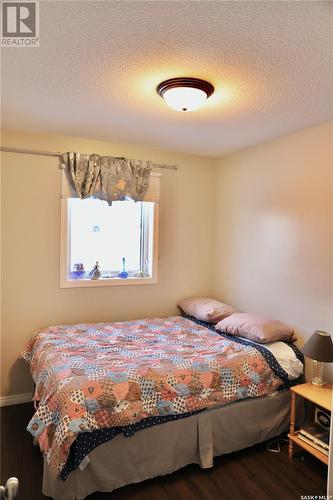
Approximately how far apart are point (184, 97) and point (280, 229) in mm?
1579

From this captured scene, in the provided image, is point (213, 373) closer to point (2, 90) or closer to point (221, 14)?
point (221, 14)

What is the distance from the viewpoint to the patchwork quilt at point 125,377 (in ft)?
6.32

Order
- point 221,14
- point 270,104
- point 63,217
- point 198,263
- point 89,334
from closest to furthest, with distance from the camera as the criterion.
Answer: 1. point 221,14
2. point 270,104
3. point 89,334
4. point 63,217
5. point 198,263

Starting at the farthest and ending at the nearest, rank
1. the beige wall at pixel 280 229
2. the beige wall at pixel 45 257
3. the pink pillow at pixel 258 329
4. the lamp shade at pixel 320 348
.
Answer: the beige wall at pixel 45 257, the pink pillow at pixel 258 329, the beige wall at pixel 280 229, the lamp shade at pixel 320 348

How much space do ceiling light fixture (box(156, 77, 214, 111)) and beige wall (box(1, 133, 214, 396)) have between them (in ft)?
4.88

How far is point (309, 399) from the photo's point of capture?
2318mm

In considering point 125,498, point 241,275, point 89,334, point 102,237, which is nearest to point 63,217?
point 102,237

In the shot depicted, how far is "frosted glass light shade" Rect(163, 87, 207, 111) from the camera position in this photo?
2004 millimetres

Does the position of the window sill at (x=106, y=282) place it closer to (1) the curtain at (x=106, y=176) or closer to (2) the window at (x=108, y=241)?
(2) the window at (x=108, y=241)

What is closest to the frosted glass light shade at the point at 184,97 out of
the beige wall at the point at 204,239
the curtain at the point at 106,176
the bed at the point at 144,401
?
the beige wall at the point at 204,239

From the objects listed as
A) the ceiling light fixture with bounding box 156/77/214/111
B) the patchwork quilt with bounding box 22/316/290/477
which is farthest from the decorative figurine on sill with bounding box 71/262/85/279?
the ceiling light fixture with bounding box 156/77/214/111

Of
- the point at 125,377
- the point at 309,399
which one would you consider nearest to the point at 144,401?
the point at 125,377

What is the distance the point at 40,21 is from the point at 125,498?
2543 millimetres

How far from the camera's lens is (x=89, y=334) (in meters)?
2.99
